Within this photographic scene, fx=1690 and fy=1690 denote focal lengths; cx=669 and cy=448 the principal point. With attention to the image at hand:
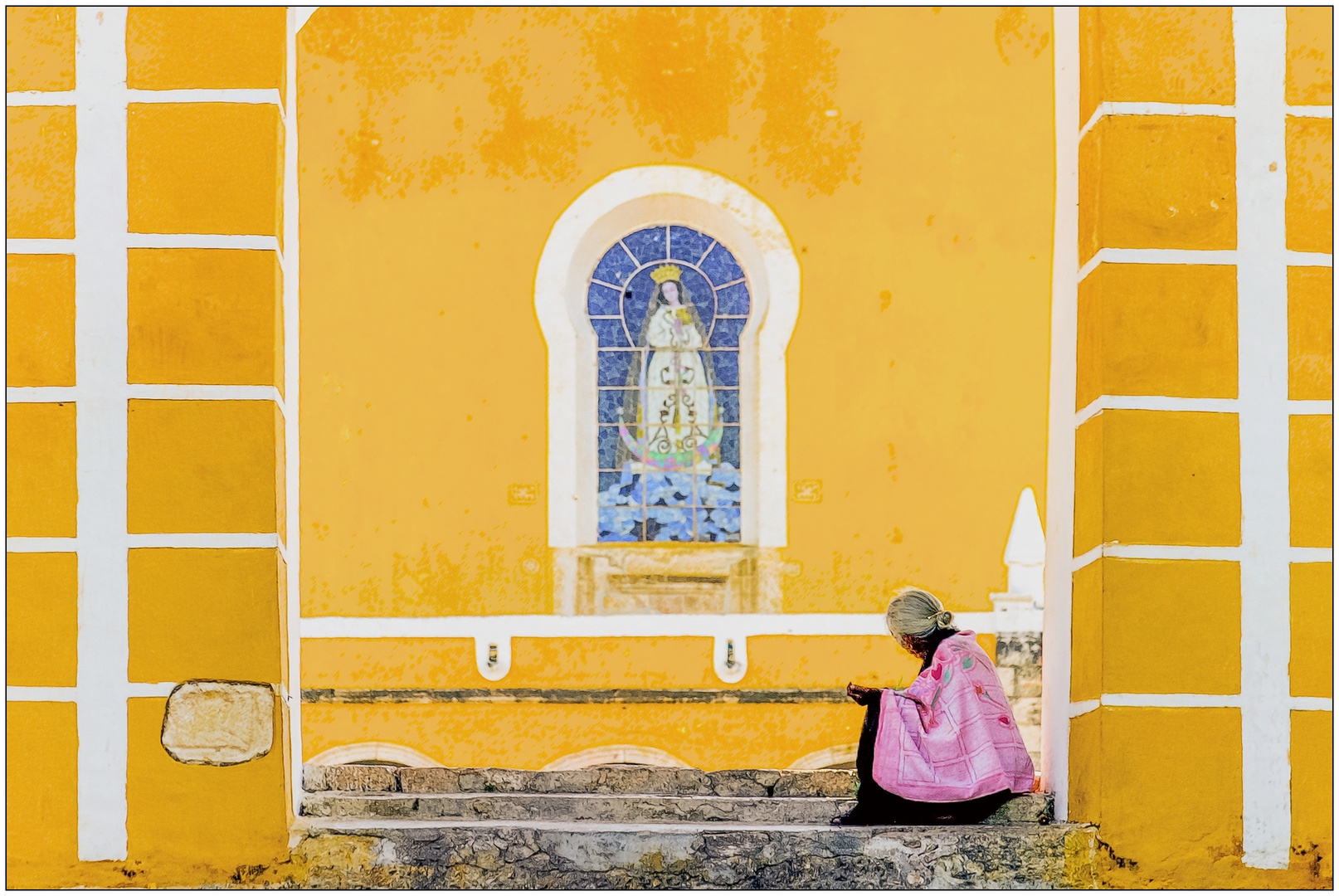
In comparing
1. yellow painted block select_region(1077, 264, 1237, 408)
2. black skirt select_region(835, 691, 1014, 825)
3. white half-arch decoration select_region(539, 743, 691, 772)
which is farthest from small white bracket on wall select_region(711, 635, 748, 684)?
yellow painted block select_region(1077, 264, 1237, 408)

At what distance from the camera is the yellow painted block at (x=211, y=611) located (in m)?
4.41

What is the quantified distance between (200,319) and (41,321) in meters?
0.42

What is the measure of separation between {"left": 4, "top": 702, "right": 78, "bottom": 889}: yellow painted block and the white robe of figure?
6.55 meters

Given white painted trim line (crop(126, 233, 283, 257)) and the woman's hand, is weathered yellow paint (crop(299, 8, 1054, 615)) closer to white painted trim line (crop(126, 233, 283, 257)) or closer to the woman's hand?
the woman's hand

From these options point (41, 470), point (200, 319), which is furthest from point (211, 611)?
point (200, 319)

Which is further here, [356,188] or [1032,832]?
[356,188]

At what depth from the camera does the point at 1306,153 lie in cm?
465

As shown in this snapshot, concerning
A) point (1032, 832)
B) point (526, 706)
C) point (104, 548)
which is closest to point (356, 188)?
point (526, 706)

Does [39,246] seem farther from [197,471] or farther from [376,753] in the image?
[376,753]

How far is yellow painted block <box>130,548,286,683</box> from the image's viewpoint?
4.41 metres

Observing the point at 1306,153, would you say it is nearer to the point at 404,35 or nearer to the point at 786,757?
the point at 786,757

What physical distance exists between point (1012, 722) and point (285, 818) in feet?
7.07

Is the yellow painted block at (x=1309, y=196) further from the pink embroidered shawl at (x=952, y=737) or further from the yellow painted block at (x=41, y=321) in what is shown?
the yellow painted block at (x=41, y=321)

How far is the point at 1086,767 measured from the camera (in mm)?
4633
